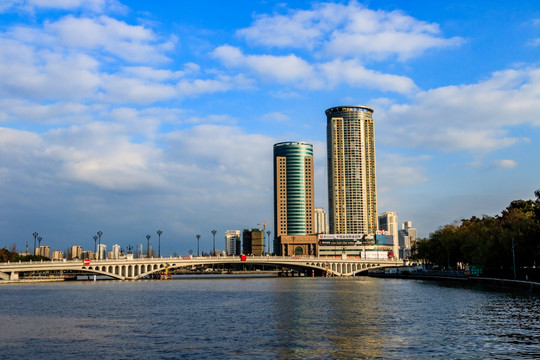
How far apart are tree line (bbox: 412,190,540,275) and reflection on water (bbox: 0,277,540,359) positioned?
20889 mm

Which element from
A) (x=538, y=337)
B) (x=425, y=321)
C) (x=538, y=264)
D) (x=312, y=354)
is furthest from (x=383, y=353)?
(x=538, y=264)

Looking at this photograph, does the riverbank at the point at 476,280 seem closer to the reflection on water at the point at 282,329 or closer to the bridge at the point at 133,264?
the reflection on water at the point at 282,329

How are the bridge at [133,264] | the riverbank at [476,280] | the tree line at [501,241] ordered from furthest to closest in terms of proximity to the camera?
1. the bridge at [133,264]
2. the tree line at [501,241]
3. the riverbank at [476,280]

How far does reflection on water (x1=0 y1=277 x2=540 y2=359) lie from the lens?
38.4 metres

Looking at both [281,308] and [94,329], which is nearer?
[94,329]

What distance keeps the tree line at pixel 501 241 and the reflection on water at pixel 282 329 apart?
2089 centimetres

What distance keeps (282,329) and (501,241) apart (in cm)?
6624

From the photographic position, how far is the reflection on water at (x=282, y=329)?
3838 cm

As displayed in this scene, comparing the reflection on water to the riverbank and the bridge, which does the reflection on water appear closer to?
the riverbank

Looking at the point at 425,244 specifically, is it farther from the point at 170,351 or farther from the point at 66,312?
the point at 170,351

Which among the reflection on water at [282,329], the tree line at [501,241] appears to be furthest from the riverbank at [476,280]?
the reflection on water at [282,329]

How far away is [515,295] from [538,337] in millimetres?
41443

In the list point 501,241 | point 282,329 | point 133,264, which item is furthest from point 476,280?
point 133,264

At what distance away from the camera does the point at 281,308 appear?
230 feet
